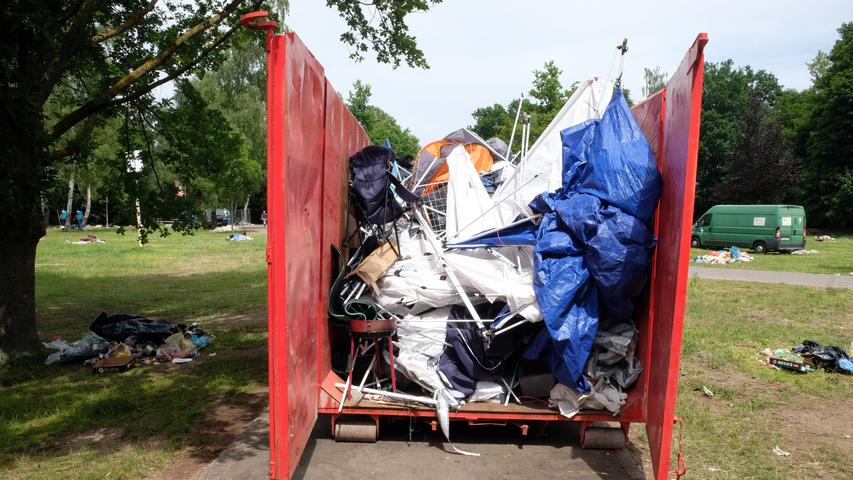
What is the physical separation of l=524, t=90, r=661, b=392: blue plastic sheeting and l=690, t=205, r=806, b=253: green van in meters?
22.5

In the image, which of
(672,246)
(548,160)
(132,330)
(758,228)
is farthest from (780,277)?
(132,330)

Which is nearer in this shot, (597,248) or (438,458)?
(597,248)

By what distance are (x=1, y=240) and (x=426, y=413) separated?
18.8ft

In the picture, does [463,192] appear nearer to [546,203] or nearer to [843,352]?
[546,203]

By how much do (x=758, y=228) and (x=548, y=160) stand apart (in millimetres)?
22298

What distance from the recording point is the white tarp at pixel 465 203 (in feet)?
16.4

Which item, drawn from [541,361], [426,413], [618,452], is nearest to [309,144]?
[426,413]

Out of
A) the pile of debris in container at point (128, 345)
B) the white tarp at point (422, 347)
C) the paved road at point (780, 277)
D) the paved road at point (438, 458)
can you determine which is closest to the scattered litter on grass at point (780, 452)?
the paved road at point (438, 458)

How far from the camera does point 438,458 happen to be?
4309mm

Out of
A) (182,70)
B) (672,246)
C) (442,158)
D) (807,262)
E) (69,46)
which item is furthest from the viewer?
(807,262)

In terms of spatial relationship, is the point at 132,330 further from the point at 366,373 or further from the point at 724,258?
the point at 724,258

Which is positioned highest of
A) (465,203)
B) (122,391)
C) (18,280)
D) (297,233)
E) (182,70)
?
(182,70)

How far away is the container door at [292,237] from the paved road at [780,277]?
13.7 meters

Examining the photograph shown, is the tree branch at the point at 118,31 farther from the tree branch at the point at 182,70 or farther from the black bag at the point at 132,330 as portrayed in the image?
the black bag at the point at 132,330
